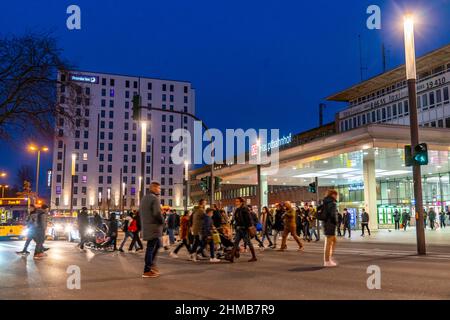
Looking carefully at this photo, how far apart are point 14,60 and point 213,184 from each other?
41.2 ft

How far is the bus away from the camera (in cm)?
3325

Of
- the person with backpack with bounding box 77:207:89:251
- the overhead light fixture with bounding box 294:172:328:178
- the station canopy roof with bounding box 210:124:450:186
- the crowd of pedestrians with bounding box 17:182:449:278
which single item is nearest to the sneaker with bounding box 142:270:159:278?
the crowd of pedestrians with bounding box 17:182:449:278

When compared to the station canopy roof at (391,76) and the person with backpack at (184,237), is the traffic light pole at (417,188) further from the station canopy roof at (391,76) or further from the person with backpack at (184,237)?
the station canopy roof at (391,76)

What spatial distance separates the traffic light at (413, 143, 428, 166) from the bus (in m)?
25.8

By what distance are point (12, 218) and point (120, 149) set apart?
85268mm

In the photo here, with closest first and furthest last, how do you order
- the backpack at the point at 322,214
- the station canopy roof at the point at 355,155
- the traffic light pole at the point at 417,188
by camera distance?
the backpack at the point at 322,214 → the traffic light pole at the point at 417,188 → the station canopy roof at the point at 355,155

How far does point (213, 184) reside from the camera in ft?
80.6

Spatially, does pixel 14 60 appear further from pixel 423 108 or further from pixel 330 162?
pixel 423 108

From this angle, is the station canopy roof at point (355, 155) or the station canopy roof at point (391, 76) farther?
the station canopy roof at point (391, 76)

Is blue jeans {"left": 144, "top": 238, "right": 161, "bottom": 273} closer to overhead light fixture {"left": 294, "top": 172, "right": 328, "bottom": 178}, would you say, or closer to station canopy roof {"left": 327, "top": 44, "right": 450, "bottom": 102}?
overhead light fixture {"left": 294, "top": 172, "right": 328, "bottom": 178}

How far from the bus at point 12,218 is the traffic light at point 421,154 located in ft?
84.6

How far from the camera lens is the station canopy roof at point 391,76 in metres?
49.7

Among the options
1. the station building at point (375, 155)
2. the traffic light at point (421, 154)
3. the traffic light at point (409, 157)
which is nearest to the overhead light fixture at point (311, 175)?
the station building at point (375, 155)

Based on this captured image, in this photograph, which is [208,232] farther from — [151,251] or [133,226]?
[133,226]
